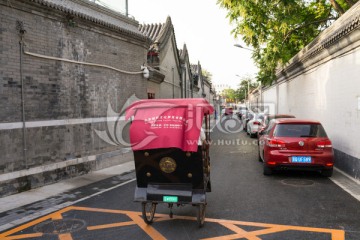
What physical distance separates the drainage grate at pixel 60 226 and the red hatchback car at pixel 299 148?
17.2 ft

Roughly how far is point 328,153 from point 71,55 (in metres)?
7.71

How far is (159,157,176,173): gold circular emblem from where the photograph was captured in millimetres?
5098

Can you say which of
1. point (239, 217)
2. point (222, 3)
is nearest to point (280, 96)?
point (222, 3)

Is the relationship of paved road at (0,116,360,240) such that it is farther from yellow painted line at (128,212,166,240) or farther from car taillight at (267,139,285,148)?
car taillight at (267,139,285,148)

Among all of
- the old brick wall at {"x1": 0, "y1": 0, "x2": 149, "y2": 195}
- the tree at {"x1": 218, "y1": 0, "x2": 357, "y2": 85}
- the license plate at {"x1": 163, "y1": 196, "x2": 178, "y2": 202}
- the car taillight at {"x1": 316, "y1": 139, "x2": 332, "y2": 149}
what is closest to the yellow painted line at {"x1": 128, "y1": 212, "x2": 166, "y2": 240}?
the license plate at {"x1": 163, "y1": 196, "x2": 178, "y2": 202}

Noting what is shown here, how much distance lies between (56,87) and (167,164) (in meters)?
5.26

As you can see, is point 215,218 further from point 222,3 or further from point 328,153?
point 222,3

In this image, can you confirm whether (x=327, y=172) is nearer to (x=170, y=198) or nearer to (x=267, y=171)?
(x=267, y=171)

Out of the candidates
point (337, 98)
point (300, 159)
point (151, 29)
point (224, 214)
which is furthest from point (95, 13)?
point (151, 29)

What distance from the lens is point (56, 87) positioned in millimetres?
8922

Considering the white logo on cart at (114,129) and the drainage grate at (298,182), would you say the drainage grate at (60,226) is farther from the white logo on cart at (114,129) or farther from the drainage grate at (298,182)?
the white logo on cart at (114,129)

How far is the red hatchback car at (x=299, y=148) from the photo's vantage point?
8234 mm

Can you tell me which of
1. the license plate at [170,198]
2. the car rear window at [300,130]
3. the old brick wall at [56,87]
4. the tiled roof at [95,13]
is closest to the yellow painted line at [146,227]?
the license plate at [170,198]

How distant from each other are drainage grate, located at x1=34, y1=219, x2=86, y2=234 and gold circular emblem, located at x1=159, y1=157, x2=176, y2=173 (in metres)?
1.72
